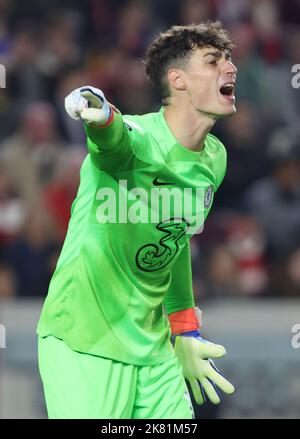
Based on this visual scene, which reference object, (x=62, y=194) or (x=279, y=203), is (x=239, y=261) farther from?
(x=62, y=194)

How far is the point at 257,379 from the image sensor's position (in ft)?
24.3

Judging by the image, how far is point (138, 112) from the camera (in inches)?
360

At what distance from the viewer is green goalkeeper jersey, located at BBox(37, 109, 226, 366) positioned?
444 cm

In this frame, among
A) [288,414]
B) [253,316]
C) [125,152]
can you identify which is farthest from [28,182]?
[125,152]

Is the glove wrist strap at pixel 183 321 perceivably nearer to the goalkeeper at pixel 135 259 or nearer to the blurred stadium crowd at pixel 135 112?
the goalkeeper at pixel 135 259

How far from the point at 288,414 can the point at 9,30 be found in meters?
4.20

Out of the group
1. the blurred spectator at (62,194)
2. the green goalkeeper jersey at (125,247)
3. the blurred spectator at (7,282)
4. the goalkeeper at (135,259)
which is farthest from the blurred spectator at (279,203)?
the green goalkeeper jersey at (125,247)

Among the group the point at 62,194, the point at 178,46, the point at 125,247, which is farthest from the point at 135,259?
the point at 62,194

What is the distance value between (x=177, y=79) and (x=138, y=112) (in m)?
4.55

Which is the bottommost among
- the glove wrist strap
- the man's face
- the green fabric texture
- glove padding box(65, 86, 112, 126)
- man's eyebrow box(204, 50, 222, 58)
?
the green fabric texture

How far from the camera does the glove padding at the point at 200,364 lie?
16.0 feet

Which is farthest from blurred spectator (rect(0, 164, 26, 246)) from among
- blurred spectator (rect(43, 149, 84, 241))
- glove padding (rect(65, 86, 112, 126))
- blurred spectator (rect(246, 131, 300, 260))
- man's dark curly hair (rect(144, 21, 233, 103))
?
glove padding (rect(65, 86, 112, 126))

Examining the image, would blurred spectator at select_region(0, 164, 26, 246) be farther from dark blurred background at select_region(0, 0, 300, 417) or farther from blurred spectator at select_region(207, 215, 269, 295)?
blurred spectator at select_region(207, 215, 269, 295)
